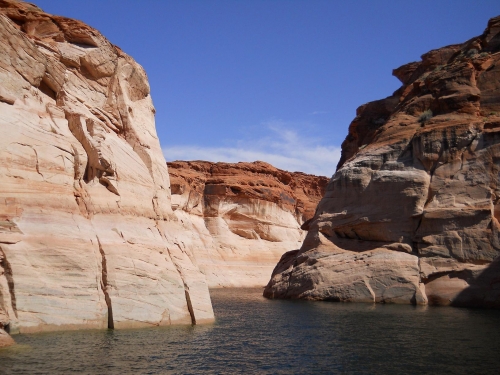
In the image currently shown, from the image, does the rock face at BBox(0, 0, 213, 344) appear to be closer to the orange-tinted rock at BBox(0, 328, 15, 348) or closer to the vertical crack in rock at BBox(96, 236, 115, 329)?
the vertical crack in rock at BBox(96, 236, 115, 329)

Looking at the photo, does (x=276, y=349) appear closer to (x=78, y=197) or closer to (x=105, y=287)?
(x=105, y=287)

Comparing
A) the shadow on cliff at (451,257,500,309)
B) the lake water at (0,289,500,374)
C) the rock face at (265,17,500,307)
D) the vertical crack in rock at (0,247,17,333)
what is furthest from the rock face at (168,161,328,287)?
the vertical crack in rock at (0,247,17,333)

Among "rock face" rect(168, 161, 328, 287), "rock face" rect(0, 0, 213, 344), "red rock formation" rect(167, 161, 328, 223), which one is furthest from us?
"red rock formation" rect(167, 161, 328, 223)

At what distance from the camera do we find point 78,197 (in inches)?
642

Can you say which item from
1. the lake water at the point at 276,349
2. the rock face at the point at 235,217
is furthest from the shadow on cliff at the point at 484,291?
the rock face at the point at 235,217

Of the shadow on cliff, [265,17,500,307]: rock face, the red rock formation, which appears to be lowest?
the shadow on cliff

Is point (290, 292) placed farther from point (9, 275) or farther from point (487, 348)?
point (9, 275)

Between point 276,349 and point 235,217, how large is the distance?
140 ft

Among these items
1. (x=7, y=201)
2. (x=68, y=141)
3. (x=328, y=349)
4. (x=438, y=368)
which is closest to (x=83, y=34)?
(x=68, y=141)

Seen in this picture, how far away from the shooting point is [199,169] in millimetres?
61031

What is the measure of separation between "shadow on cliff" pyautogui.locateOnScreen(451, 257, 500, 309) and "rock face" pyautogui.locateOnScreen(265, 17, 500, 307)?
0.15 ft

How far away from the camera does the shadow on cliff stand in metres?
25.6

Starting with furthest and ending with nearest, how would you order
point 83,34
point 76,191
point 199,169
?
point 199,169 → point 83,34 → point 76,191

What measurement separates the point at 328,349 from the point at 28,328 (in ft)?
26.2
